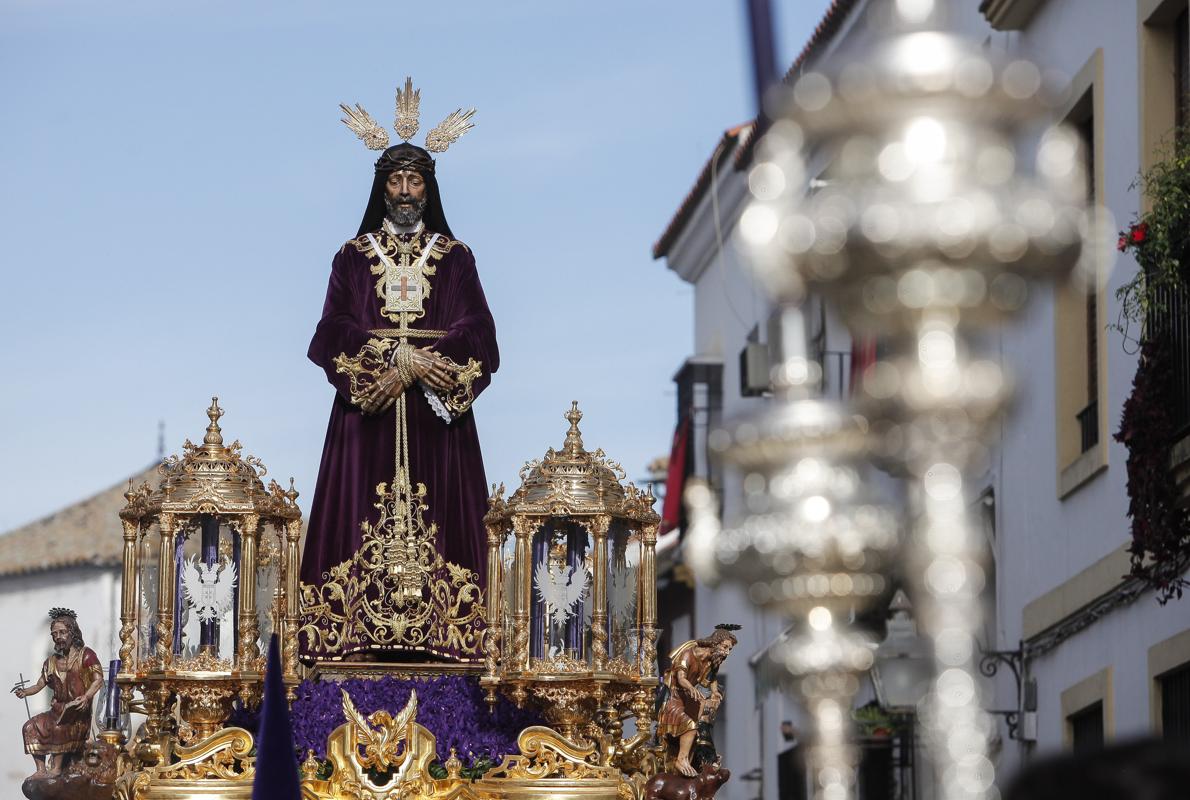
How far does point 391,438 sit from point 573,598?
149 cm

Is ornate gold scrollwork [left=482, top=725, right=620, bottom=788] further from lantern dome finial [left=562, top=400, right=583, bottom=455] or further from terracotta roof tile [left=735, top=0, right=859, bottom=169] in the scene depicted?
terracotta roof tile [left=735, top=0, right=859, bottom=169]

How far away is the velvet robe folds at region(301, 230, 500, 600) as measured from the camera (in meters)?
12.2

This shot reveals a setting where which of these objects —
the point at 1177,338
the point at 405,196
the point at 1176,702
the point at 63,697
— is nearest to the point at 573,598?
the point at 405,196

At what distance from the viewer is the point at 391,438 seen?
Result: 12.4 metres

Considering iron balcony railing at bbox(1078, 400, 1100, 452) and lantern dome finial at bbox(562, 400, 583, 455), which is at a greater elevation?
iron balcony railing at bbox(1078, 400, 1100, 452)

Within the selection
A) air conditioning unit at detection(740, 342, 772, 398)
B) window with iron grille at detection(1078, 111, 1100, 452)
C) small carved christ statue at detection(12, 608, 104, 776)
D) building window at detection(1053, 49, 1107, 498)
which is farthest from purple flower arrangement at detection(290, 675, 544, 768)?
air conditioning unit at detection(740, 342, 772, 398)

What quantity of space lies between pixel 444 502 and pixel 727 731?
2174 cm

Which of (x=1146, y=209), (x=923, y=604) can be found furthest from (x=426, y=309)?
(x=923, y=604)

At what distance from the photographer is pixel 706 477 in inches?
1307

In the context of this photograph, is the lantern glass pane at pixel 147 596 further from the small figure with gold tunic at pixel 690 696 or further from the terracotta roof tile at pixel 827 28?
the terracotta roof tile at pixel 827 28

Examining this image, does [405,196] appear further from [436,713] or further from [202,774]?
[202,774]

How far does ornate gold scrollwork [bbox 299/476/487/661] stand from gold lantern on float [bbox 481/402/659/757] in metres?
0.49

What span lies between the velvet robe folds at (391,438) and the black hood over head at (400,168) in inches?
11.5

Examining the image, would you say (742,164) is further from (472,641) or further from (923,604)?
(923,604)
